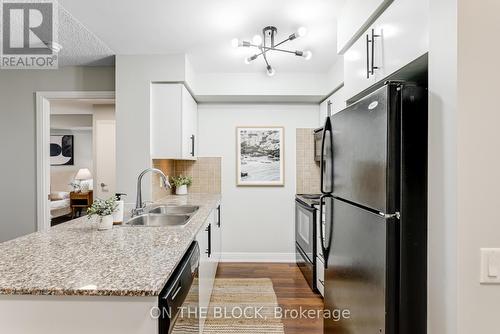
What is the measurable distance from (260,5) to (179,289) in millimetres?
1899

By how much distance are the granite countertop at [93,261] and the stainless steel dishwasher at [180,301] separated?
0.06 meters

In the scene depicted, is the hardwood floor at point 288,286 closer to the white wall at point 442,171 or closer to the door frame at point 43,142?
the white wall at point 442,171

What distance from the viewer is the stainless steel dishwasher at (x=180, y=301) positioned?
0.99 m

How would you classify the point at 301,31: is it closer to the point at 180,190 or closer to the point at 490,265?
the point at 490,265

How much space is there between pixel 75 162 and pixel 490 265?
8.55 metres

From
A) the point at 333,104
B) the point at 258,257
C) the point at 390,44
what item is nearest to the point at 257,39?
the point at 390,44

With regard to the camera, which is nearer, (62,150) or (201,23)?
(201,23)

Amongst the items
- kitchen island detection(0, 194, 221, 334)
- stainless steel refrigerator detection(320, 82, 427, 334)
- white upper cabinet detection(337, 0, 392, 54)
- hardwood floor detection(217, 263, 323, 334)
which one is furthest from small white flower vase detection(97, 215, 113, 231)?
white upper cabinet detection(337, 0, 392, 54)

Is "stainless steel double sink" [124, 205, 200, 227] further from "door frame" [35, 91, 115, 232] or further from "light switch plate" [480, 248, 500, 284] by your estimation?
"light switch plate" [480, 248, 500, 284]

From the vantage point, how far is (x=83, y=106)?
5.24 meters

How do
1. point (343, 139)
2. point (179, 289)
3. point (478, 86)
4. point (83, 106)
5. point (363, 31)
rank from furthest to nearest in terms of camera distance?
point (83, 106) < point (363, 31) < point (343, 139) < point (179, 289) < point (478, 86)

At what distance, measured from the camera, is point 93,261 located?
3.87 feet

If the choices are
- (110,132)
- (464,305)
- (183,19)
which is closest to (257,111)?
(183,19)

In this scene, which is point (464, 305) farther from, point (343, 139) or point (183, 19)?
point (183, 19)
